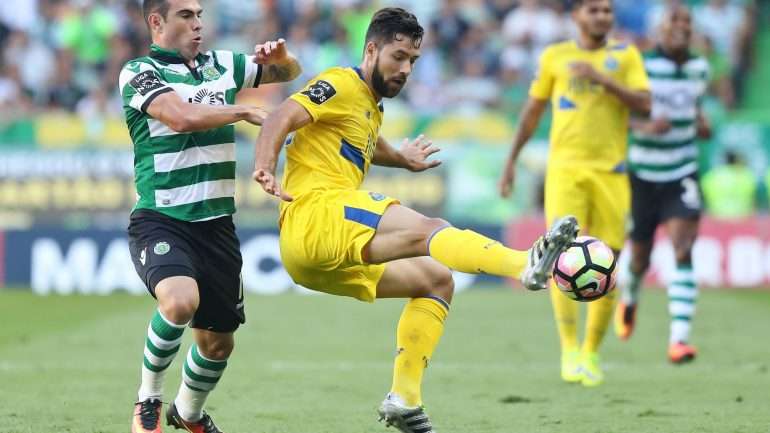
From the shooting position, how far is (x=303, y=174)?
671cm

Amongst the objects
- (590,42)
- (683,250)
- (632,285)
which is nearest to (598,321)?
(683,250)

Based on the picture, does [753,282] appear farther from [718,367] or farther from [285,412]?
[285,412]

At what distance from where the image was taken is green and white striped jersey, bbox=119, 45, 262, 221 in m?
6.71

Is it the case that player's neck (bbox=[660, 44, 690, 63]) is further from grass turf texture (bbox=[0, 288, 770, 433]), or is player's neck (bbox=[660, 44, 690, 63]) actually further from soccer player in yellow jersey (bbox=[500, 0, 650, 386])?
grass turf texture (bbox=[0, 288, 770, 433])

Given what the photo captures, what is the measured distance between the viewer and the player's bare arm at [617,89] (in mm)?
9031

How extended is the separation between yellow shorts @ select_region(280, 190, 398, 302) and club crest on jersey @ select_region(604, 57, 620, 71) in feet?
10.6

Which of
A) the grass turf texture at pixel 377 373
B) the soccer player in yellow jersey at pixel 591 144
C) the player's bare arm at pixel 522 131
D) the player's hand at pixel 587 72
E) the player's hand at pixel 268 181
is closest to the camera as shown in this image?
the player's hand at pixel 268 181

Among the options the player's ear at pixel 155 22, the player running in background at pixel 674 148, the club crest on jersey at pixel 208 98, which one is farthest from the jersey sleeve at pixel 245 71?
the player running in background at pixel 674 148

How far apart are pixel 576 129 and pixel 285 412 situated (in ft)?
9.58

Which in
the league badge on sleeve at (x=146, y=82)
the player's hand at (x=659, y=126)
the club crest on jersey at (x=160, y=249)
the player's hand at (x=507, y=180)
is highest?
the league badge on sleeve at (x=146, y=82)

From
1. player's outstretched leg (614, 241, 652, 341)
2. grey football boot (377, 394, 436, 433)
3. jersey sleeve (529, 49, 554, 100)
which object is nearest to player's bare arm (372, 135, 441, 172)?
grey football boot (377, 394, 436, 433)

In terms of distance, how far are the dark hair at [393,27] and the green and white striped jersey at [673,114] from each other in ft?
14.7

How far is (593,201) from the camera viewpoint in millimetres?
9273

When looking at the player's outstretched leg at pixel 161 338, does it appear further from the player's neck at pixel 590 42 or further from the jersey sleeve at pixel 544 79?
the player's neck at pixel 590 42
